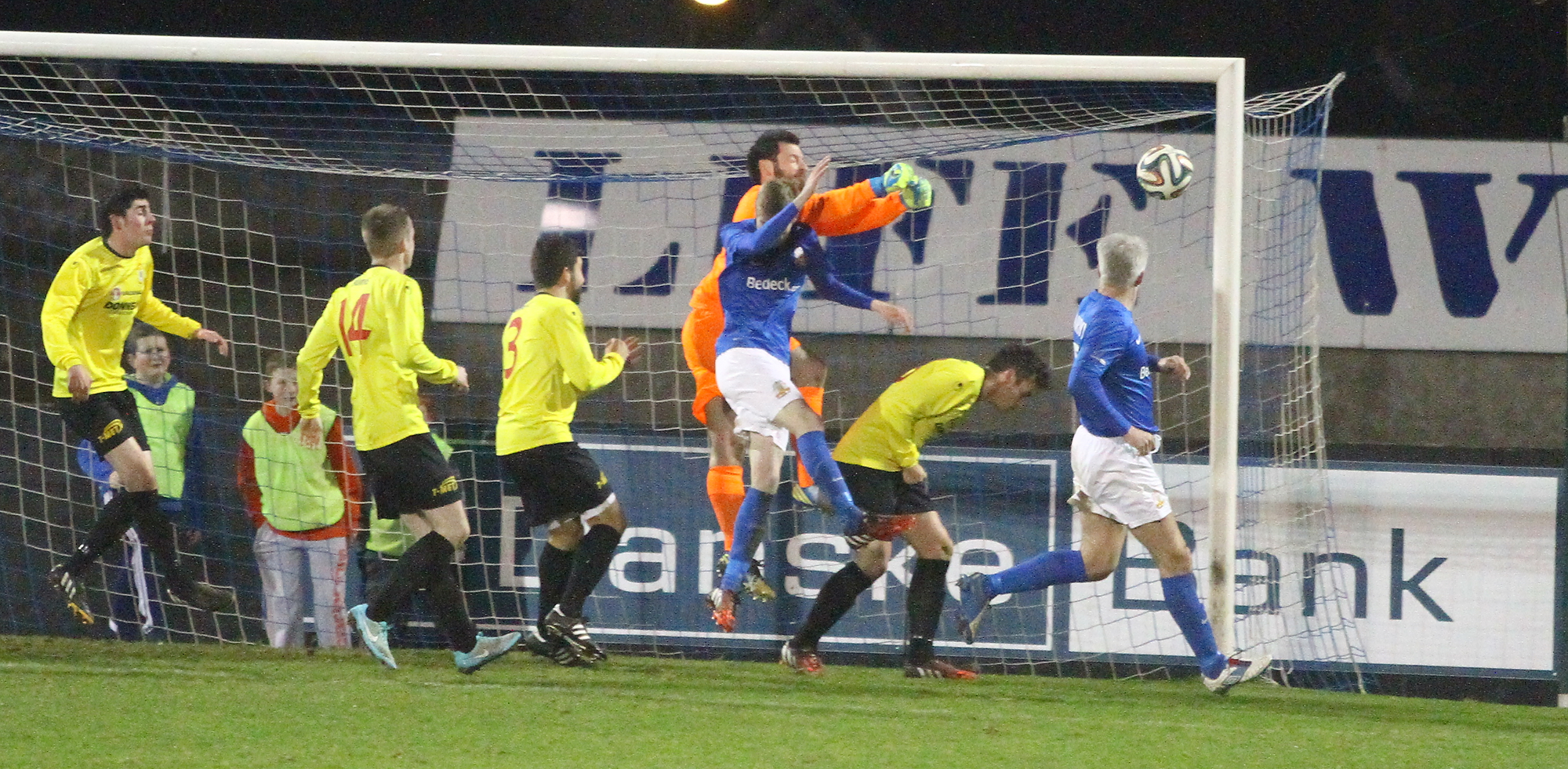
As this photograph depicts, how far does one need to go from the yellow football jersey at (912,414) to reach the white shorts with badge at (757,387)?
0.98ft

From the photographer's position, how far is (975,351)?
24.5ft

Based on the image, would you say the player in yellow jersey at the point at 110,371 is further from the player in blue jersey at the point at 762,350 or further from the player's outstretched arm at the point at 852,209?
the player's outstretched arm at the point at 852,209

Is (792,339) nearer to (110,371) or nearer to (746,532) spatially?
(746,532)

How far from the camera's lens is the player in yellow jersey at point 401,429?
4727 mm

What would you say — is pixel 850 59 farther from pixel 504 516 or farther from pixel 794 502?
pixel 504 516

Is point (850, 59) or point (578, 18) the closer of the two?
point (850, 59)

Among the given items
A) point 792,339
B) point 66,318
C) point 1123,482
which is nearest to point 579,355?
point 792,339

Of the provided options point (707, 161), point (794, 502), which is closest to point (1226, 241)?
point (794, 502)

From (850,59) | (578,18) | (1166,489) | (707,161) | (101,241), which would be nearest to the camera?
(850,59)

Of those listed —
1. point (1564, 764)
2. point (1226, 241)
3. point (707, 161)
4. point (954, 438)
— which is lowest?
point (1564, 764)

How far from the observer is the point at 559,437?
509 cm

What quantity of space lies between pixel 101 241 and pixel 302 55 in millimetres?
1118

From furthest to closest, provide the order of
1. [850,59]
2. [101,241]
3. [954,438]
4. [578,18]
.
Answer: [578,18]
[954,438]
[101,241]
[850,59]

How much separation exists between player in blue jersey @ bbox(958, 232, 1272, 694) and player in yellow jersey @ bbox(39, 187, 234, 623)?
10.9 feet
